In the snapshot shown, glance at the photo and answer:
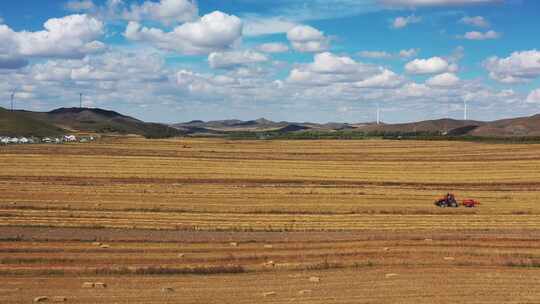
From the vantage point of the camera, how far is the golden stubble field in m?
25.3

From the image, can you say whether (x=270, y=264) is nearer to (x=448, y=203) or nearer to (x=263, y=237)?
(x=263, y=237)

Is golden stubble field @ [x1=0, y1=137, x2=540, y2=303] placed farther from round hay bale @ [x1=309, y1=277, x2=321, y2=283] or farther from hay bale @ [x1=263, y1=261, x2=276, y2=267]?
round hay bale @ [x1=309, y1=277, x2=321, y2=283]

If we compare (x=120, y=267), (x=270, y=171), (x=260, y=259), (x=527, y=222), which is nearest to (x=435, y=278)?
(x=260, y=259)

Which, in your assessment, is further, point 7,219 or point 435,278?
point 7,219

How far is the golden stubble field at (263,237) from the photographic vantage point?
25344 mm

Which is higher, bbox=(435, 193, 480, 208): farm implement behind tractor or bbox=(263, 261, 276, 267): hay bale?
bbox=(435, 193, 480, 208): farm implement behind tractor

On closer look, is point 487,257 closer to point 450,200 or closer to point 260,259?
point 260,259

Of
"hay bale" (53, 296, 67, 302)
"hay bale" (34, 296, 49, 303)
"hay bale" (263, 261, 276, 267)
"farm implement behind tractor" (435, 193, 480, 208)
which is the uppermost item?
"farm implement behind tractor" (435, 193, 480, 208)

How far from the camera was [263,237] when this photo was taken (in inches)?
1476

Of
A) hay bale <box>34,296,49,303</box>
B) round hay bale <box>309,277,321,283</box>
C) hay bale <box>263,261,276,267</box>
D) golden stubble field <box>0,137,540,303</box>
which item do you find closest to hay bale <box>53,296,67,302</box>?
golden stubble field <box>0,137,540,303</box>

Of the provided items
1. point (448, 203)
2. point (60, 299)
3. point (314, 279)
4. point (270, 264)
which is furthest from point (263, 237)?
point (448, 203)

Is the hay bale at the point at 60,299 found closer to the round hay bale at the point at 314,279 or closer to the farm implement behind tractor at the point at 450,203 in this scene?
the round hay bale at the point at 314,279

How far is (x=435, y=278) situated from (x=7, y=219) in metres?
29.4

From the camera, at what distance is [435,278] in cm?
2733
